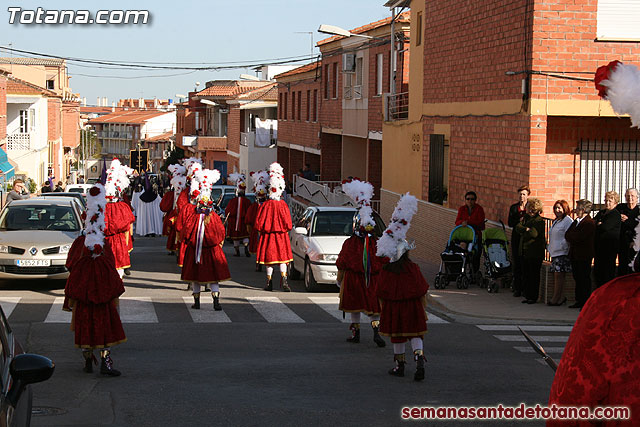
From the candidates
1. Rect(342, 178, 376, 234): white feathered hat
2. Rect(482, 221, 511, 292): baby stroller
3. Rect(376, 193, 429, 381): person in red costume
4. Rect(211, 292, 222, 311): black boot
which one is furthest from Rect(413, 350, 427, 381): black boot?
Rect(482, 221, 511, 292): baby stroller

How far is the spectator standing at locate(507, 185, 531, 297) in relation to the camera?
53.1ft

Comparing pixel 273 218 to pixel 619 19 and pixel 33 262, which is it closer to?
pixel 33 262

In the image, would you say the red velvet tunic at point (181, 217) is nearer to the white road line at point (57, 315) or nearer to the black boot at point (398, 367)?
the white road line at point (57, 315)

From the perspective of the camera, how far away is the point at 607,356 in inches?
124

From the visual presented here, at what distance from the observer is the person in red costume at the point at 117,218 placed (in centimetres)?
1708

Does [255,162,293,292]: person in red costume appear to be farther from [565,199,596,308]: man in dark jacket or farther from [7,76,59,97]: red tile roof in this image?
[7,76,59,97]: red tile roof

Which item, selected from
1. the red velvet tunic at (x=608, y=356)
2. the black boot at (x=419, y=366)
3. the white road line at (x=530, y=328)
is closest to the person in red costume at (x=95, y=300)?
the black boot at (x=419, y=366)

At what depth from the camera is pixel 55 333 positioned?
40.6 feet

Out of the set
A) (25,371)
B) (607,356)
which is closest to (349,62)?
(25,371)

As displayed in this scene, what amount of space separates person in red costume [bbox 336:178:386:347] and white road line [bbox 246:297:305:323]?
2148 millimetres

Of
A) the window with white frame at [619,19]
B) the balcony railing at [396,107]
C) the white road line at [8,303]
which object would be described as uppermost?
the window with white frame at [619,19]

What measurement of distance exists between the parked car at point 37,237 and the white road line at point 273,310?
136 inches

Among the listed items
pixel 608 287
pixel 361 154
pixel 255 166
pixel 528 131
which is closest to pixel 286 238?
pixel 528 131

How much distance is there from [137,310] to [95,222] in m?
4.69
